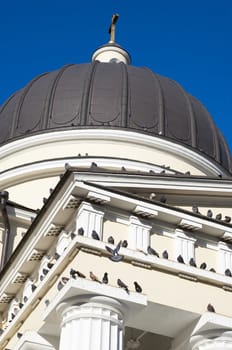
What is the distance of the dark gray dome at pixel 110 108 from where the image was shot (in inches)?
904

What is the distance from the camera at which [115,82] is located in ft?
80.2

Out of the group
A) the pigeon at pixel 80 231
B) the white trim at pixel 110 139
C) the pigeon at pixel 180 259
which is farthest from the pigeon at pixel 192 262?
the white trim at pixel 110 139

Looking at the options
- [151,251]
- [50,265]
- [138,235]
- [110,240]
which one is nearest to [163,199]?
[138,235]

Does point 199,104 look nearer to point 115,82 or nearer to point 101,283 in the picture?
point 115,82

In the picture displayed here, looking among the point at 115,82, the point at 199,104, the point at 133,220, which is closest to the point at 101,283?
the point at 133,220

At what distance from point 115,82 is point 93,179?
1157 centimetres

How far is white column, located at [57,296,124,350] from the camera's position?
38.4ft

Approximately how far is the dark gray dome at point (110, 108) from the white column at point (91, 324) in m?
10.9

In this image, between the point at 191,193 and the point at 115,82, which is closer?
the point at 191,193

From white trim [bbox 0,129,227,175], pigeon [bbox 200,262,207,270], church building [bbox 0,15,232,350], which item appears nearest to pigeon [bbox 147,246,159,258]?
church building [bbox 0,15,232,350]

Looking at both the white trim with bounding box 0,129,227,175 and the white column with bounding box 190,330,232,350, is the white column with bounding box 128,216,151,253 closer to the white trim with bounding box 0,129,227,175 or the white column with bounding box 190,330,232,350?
the white column with bounding box 190,330,232,350

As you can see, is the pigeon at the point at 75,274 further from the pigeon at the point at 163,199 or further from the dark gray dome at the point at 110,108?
the dark gray dome at the point at 110,108

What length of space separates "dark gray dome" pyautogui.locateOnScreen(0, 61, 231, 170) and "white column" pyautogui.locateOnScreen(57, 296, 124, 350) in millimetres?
10888

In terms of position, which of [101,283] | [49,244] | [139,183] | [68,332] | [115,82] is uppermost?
[115,82]
